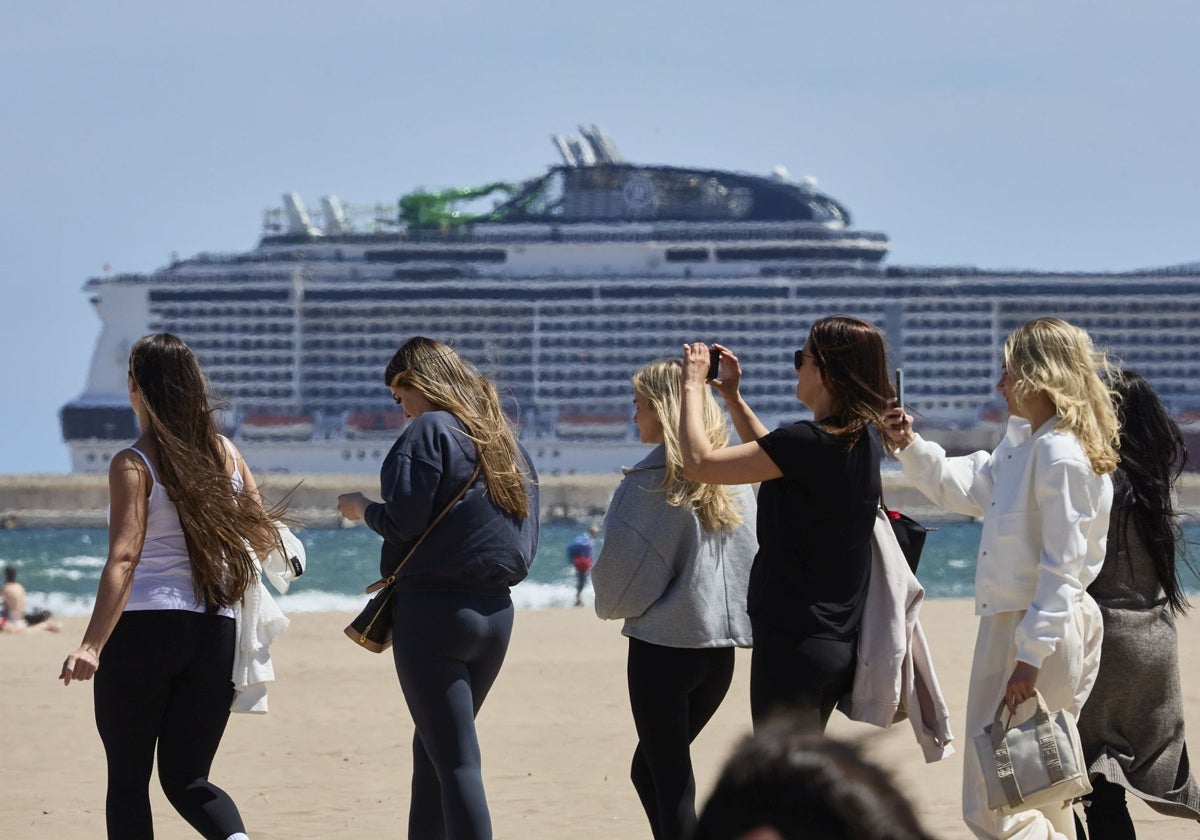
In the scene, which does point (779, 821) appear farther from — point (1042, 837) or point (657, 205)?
point (657, 205)

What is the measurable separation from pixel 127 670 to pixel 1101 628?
6.38ft

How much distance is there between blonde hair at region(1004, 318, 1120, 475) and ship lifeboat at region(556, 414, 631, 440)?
58811 mm

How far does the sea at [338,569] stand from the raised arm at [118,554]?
17332 mm

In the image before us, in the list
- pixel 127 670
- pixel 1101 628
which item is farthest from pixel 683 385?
pixel 127 670

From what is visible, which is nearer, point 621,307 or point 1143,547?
point 1143,547

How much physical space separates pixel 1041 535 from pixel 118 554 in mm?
1819

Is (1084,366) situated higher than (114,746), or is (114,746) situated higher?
(1084,366)

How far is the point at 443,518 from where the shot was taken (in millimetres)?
3848

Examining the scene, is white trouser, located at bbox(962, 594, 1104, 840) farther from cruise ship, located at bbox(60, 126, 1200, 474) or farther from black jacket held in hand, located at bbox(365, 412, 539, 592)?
cruise ship, located at bbox(60, 126, 1200, 474)

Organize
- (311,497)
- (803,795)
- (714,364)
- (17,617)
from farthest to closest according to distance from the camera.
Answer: (311,497), (17,617), (714,364), (803,795)

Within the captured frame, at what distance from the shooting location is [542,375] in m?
64.0

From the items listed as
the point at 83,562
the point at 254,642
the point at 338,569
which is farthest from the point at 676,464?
the point at 83,562

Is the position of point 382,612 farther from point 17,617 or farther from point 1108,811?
point 17,617

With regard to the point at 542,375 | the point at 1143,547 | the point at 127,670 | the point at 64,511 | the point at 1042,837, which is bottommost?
the point at 64,511
